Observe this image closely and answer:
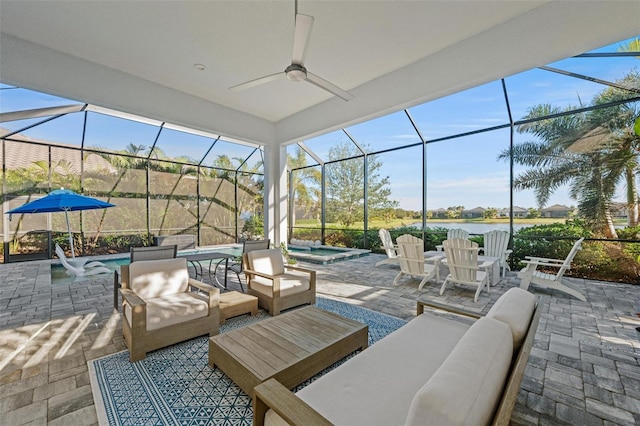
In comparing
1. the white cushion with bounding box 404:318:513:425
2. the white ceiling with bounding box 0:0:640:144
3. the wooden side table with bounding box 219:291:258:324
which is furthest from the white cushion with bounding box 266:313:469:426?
the white ceiling with bounding box 0:0:640:144

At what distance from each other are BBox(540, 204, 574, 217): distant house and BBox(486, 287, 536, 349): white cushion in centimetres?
578

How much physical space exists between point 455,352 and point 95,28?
5.51 m

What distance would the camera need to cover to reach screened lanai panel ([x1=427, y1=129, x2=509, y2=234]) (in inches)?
268

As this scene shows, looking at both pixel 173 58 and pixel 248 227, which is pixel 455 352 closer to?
pixel 173 58

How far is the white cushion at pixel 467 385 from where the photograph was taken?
844mm

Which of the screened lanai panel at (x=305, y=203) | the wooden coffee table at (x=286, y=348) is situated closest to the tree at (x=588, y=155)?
the wooden coffee table at (x=286, y=348)

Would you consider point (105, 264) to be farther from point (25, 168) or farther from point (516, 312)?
point (516, 312)

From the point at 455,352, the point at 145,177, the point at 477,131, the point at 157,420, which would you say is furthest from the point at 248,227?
the point at 455,352

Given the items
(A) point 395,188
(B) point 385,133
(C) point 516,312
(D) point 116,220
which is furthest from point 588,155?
(D) point 116,220

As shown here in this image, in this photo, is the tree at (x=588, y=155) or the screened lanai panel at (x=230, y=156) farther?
the screened lanai panel at (x=230, y=156)

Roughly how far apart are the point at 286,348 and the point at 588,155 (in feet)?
23.8

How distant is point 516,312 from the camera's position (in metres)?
1.56

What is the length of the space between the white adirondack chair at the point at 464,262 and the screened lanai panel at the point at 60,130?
947 centimetres

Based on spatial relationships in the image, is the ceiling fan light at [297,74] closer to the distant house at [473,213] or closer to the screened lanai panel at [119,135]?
the distant house at [473,213]
